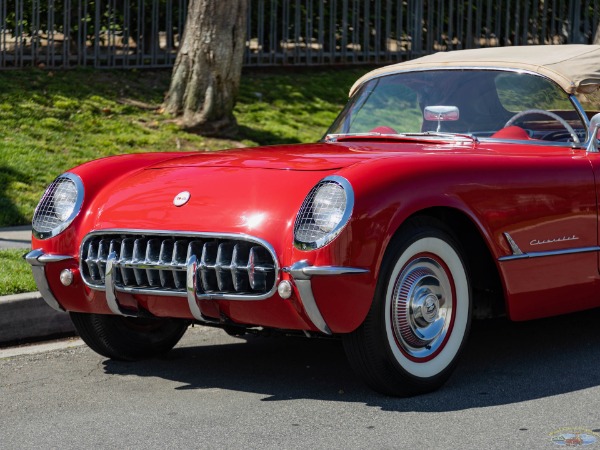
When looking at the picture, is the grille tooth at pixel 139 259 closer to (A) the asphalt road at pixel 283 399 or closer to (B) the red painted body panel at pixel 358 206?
(B) the red painted body panel at pixel 358 206

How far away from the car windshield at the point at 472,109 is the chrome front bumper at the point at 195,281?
174 centimetres

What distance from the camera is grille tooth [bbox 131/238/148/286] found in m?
5.05

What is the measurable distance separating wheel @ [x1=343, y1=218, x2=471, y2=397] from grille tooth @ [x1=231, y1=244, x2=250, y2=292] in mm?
502

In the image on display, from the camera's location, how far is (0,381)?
5570mm

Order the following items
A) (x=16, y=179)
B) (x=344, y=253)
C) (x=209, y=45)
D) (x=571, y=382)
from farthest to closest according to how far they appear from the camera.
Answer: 1. (x=209, y=45)
2. (x=16, y=179)
3. (x=571, y=382)
4. (x=344, y=253)

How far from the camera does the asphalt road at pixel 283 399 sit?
14.8 feet

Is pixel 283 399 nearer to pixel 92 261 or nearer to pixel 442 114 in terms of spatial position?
pixel 92 261

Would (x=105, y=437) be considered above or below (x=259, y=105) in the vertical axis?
below

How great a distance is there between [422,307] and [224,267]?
92 centimetres

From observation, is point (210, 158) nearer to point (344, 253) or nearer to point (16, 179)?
point (344, 253)

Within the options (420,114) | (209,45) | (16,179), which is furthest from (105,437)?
(209,45)

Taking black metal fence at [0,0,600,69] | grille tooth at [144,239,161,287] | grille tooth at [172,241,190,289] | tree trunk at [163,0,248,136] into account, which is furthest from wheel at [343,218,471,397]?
black metal fence at [0,0,600,69]

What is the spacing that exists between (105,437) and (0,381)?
4.07ft

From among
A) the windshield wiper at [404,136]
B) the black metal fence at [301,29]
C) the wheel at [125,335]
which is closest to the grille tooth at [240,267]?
the wheel at [125,335]
